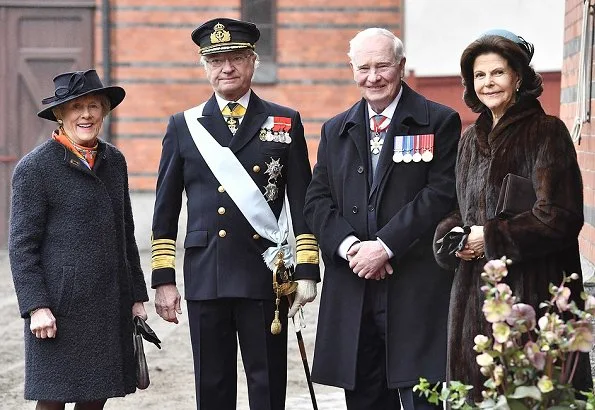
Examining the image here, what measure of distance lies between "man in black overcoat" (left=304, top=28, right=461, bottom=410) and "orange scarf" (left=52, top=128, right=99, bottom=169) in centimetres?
91

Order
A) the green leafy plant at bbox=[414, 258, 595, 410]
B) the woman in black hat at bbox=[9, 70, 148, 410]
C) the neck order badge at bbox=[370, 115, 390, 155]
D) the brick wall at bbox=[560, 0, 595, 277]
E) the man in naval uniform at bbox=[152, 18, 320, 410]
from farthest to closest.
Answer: the brick wall at bbox=[560, 0, 595, 277], the man in naval uniform at bbox=[152, 18, 320, 410], the neck order badge at bbox=[370, 115, 390, 155], the woman in black hat at bbox=[9, 70, 148, 410], the green leafy plant at bbox=[414, 258, 595, 410]

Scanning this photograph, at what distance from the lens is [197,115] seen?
546 centimetres

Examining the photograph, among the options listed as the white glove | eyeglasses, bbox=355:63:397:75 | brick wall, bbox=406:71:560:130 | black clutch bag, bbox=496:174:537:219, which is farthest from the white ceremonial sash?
brick wall, bbox=406:71:560:130

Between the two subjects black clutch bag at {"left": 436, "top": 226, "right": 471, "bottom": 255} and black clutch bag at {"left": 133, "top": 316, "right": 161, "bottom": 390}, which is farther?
black clutch bag at {"left": 133, "top": 316, "right": 161, "bottom": 390}

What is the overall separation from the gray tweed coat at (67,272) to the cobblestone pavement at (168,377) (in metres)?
2.12

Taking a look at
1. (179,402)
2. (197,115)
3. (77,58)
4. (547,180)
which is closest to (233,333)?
(197,115)

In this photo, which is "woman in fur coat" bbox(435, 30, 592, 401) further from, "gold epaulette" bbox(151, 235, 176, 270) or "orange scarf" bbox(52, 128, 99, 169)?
"orange scarf" bbox(52, 128, 99, 169)

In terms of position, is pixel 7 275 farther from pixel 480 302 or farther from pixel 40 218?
pixel 480 302

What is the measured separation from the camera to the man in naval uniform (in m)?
5.33

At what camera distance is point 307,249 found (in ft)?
17.6

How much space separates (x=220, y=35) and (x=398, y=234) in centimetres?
113

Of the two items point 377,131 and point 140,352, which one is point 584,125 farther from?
point 140,352

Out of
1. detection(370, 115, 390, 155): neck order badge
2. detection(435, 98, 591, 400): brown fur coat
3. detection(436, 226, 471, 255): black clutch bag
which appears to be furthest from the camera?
detection(370, 115, 390, 155): neck order badge

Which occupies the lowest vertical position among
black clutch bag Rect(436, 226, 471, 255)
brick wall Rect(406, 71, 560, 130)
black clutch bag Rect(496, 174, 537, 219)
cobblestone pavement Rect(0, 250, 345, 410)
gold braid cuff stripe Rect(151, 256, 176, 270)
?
cobblestone pavement Rect(0, 250, 345, 410)
